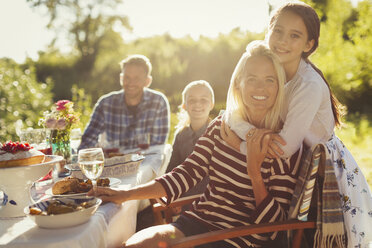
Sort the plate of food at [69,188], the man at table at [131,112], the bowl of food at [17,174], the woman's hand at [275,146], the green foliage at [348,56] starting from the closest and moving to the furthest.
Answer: the bowl of food at [17,174], the plate of food at [69,188], the woman's hand at [275,146], the man at table at [131,112], the green foliage at [348,56]

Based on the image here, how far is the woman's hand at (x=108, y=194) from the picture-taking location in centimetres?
161

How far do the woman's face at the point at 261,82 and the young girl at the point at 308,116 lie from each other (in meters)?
0.12

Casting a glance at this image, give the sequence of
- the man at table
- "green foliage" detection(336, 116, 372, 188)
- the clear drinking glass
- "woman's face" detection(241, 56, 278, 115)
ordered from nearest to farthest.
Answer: "woman's face" detection(241, 56, 278, 115) < the clear drinking glass < the man at table < "green foliage" detection(336, 116, 372, 188)

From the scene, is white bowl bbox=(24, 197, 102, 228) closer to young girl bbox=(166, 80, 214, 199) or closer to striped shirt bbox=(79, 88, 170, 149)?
young girl bbox=(166, 80, 214, 199)

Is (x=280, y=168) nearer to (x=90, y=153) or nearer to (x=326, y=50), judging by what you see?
(x=90, y=153)

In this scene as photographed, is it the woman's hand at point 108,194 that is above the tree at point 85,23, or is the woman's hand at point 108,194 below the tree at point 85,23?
below

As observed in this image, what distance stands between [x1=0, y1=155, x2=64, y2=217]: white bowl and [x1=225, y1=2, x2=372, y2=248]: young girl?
3.16 feet

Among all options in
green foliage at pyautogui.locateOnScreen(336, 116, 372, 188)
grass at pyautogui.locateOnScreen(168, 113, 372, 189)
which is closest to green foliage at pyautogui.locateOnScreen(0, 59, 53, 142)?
grass at pyautogui.locateOnScreen(168, 113, 372, 189)

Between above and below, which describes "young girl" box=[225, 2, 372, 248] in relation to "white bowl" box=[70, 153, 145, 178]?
above

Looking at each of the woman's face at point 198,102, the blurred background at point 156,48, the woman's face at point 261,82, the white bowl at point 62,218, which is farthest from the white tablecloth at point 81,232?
the blurred background at point 156,48

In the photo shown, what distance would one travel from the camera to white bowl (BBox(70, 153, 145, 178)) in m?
2.03

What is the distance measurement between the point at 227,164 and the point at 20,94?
220 inches

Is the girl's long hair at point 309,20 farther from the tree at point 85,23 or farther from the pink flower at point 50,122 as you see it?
the tree at point 85,23

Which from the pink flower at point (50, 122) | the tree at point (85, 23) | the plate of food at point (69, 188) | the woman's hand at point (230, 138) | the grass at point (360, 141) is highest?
the tree at point (85, 23)
